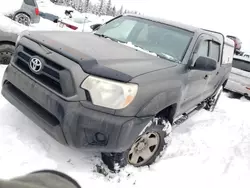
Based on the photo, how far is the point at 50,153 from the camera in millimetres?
3133

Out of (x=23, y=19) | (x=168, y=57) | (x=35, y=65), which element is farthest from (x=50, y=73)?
(x=23, y=19)

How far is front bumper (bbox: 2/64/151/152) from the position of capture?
2615 mm

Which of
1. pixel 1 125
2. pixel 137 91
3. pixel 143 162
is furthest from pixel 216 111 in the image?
pixel 1 125

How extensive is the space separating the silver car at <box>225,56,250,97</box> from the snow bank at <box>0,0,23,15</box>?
8.17m

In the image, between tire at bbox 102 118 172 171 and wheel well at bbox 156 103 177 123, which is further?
wheel well at bbox 156 103 177 123

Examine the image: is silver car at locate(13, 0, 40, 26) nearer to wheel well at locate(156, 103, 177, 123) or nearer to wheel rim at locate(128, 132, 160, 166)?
wheel well at locate(156, 103, 177, 123)

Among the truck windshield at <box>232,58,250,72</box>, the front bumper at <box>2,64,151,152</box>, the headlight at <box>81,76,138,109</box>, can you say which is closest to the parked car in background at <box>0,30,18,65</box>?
the front bumper at <box>2,64,151,152</box>

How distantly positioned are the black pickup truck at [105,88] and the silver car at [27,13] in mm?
7842

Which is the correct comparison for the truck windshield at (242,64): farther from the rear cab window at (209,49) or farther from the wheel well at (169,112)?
the wheel well at (169,112)

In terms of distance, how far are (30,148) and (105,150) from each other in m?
0.96

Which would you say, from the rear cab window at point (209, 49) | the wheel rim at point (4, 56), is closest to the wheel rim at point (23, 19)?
the wheel rim at point (4, 56)

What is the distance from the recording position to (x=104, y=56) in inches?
117

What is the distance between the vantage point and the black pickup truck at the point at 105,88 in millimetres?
2617

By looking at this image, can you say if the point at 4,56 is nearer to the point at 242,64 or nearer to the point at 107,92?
the point at 107,92
